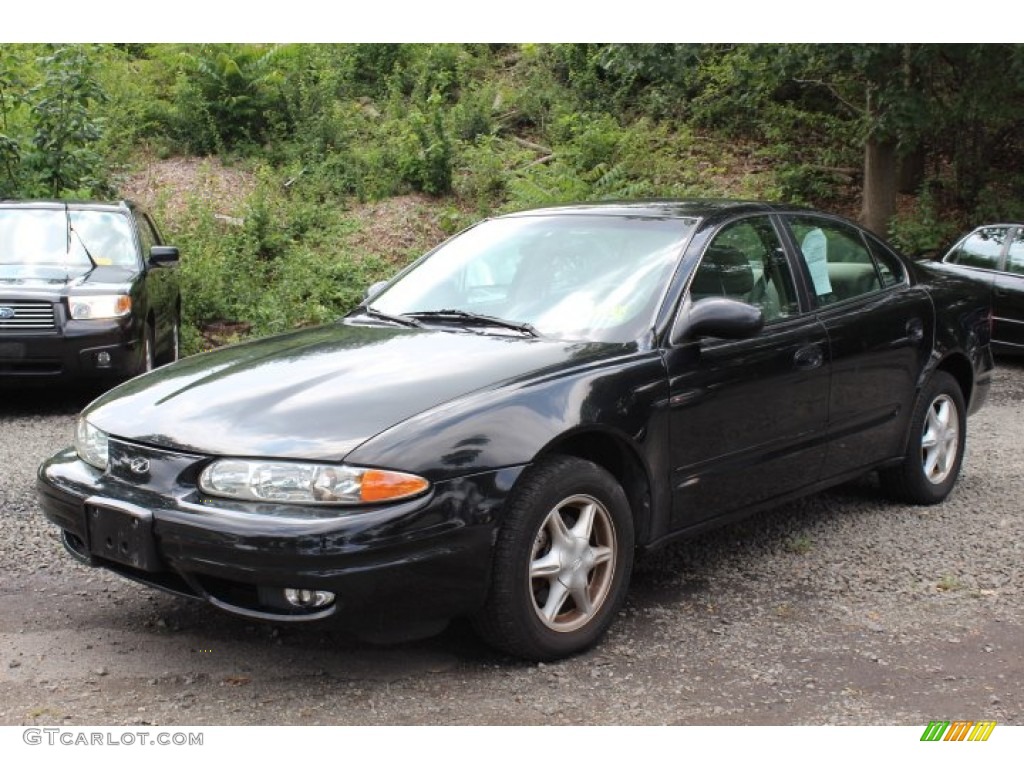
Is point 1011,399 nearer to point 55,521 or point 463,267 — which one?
point 463,267

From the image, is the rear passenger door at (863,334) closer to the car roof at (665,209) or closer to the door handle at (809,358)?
the door handle at (809,358)

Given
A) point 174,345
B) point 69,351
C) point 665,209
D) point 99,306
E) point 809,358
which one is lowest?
point 174,345

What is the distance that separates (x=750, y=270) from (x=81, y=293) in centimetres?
549

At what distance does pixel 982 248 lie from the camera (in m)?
11.6

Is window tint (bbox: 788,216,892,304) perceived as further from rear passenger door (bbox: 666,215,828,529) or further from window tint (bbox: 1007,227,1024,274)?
window tint (bbox: 1007,227,1024,274)

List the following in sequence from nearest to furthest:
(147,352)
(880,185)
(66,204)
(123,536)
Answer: (123,536), (147,352), (66,204), (880,185)

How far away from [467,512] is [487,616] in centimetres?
38

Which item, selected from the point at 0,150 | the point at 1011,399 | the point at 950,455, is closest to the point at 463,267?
the point at 950,455

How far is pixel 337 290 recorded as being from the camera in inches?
495

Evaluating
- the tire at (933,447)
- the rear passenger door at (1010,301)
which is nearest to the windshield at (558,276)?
the tire at (933,447)

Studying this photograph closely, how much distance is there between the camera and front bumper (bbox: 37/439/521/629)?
3.35 m

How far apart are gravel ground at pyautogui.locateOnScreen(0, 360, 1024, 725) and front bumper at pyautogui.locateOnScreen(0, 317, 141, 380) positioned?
3.15 m

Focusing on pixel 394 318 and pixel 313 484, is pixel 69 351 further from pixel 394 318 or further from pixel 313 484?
pixel 313 484

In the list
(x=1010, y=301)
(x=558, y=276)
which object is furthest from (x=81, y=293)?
(x=1010, y=301)
